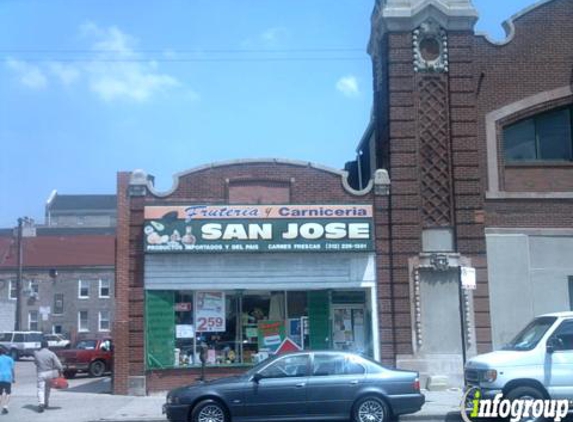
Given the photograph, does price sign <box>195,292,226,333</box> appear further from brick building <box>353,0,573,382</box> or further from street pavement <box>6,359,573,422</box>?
brick building <box>353,0,573,382</box>

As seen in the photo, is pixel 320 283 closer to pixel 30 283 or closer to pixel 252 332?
pixel 252 332

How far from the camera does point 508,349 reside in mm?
14227

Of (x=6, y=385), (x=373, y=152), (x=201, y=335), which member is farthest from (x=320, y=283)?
(x=6, y=385)

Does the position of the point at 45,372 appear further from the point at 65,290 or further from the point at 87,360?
the point at 65,290

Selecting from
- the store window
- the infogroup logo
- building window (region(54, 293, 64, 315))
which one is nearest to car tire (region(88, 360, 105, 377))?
the store window

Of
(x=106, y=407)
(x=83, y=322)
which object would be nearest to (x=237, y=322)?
(x=106, y=407)

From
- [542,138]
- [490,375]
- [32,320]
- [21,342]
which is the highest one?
[542,138]

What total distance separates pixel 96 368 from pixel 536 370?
20.0 metres

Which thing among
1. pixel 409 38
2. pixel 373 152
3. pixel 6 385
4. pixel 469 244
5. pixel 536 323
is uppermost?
pixel 409 38

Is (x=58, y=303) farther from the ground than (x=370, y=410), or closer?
farther from the ground

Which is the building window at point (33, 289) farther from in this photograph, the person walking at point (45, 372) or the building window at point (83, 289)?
the person walking at point (45, 372)

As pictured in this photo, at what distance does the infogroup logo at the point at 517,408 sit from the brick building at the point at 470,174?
665cm

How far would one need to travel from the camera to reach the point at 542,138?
2173 centimetres

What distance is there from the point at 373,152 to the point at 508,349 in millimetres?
11852
